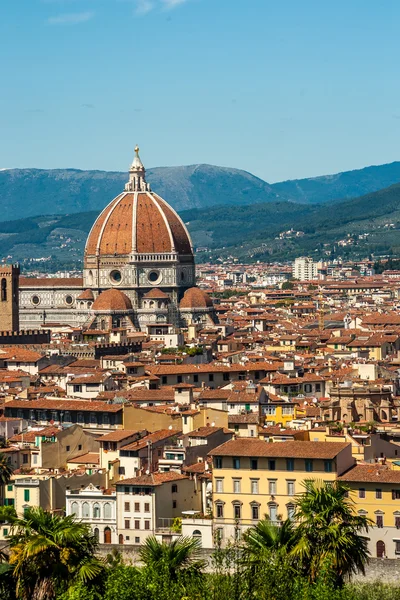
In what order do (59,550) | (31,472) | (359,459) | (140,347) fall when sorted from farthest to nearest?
(140,347)
(31,472)
(359,459)
(59,550)

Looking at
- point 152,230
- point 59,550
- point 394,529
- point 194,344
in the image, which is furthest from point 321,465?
point 152,230

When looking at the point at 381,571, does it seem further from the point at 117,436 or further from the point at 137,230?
the point at 137,230

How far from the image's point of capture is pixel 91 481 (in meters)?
54.1

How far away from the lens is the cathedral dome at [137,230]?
150750mm

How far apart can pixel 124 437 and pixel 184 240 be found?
9638 centimetres

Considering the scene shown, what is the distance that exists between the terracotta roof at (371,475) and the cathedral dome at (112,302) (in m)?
91.7

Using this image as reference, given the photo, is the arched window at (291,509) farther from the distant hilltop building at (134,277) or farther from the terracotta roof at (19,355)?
the distant hilltop building at (134,277)

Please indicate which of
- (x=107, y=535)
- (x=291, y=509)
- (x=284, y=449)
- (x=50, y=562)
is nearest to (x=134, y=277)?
(x=107, y=535)

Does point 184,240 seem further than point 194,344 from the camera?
Yes

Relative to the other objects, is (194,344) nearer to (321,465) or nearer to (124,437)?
(124,437)

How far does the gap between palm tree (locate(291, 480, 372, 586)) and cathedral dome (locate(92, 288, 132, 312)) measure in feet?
320

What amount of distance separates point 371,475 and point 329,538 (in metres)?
7.39

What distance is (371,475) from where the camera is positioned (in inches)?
1905

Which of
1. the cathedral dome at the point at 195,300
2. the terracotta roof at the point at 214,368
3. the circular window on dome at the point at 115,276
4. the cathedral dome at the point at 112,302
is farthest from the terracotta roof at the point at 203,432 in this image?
the circular window on dome at the point at 115,276
